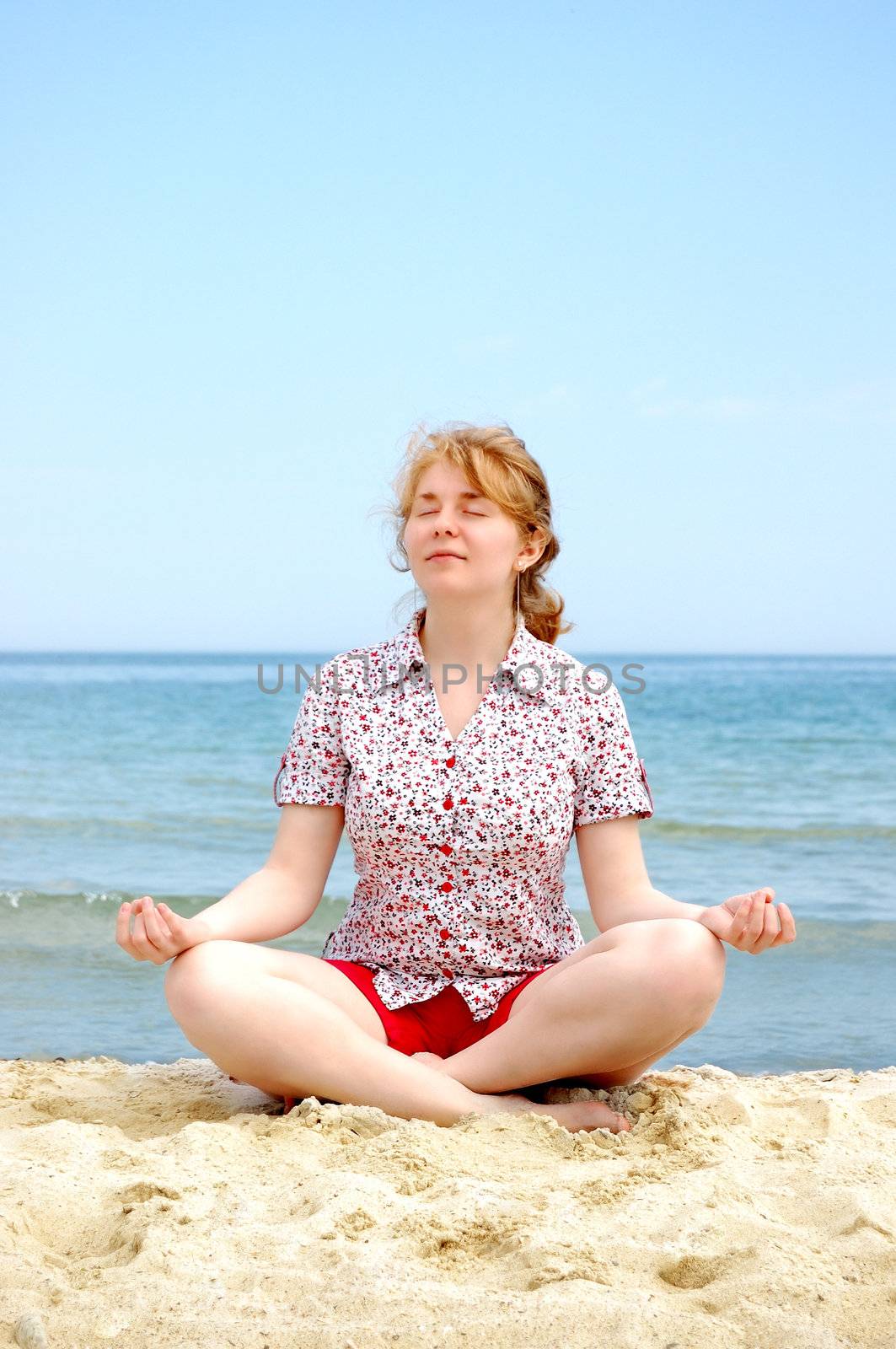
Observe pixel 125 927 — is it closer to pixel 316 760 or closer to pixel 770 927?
pixel 316 760

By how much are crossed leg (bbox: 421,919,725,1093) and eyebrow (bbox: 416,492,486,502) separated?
1.07 m

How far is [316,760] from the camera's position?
3.12 m

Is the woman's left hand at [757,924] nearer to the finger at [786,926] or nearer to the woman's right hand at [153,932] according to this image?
the finger at [786,926]

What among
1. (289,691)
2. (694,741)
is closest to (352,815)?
(694,741)

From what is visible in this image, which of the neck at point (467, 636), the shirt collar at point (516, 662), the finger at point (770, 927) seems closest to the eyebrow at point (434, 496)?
the neck at point (467, 636)

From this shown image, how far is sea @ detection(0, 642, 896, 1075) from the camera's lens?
162 inches

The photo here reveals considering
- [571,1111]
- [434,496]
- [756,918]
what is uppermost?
[434,496]

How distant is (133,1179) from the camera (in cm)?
232

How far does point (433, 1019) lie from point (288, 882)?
48cm

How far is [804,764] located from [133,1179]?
1170 cm

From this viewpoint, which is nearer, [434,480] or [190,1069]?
[434,480]

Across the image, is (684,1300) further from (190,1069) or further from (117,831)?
(117,831)

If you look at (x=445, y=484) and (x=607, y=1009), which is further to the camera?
(x=445, y=484)

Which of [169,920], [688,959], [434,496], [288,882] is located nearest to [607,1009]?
[688,959]
